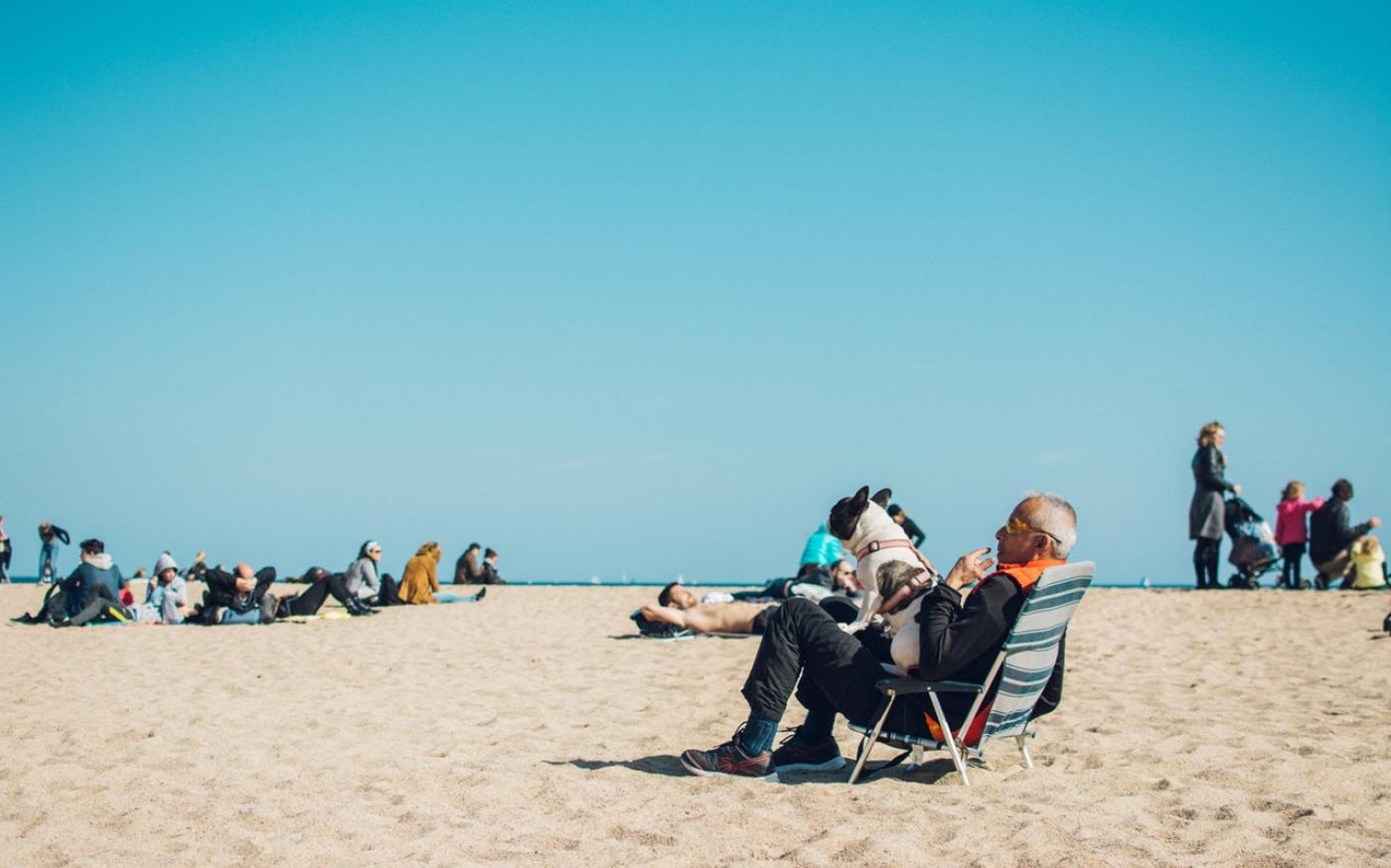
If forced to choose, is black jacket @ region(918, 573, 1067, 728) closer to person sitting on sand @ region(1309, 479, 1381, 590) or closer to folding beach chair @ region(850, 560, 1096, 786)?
folding beach chair @ region(850, 560, 1096, 786)

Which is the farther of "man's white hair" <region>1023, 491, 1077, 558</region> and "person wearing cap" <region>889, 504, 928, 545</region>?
"person wearing cap" <region>889, 504, 928, 545</region>

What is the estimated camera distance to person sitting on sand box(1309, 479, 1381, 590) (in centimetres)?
1522

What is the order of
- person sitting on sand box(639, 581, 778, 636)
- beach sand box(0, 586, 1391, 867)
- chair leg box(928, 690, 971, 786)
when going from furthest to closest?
person sitting on sand box(639, 581, 778, 636)
chair leg box(928, 690, 971, 786)
beach sand box(0, 586, 1391, 867)

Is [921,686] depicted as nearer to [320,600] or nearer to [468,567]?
[320,600]

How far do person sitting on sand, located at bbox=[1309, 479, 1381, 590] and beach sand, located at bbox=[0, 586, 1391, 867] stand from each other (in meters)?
5.58

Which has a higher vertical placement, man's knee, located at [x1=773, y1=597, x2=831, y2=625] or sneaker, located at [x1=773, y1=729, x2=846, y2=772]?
man's knee, located at [x1=773, y1=597, x2=831, y2=625]

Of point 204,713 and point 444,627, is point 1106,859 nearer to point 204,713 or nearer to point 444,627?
point 204,713

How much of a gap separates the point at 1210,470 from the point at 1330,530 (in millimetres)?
2368

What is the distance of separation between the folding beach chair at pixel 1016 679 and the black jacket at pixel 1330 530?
1259 centimetres

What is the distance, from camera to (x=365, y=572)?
16703 millimetres

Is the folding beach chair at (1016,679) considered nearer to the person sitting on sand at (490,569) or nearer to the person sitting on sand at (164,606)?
the person sitting on sand at (164,606)

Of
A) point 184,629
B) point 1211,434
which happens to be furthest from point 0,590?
point 1211,434

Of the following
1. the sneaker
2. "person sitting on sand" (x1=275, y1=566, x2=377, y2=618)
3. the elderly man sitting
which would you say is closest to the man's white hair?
the elderly man sitting

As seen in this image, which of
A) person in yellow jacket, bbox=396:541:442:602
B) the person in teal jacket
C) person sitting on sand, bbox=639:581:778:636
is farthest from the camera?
person in yellow jacket, bbox=396:541:442:602
